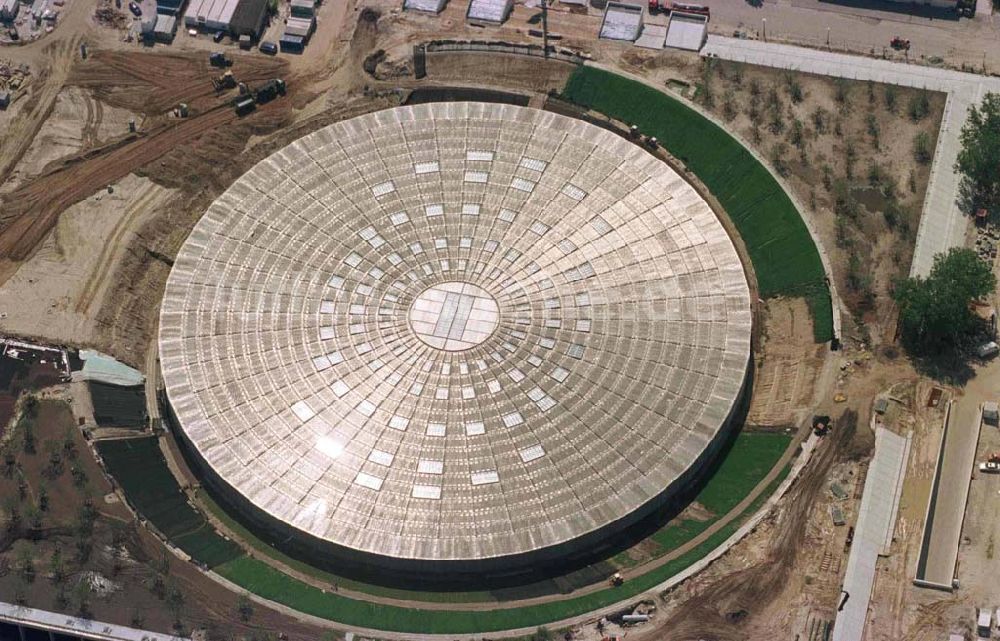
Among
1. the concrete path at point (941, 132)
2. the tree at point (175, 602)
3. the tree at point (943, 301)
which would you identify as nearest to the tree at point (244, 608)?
the tree at point (175, 602)

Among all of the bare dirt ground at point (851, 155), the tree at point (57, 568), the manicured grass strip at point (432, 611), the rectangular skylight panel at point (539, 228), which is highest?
the bare dirt ground at point (851, 155)

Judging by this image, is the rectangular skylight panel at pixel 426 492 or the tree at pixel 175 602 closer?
the tree at pixel 175 602

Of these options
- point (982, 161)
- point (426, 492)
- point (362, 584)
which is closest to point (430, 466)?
point (426, 492)

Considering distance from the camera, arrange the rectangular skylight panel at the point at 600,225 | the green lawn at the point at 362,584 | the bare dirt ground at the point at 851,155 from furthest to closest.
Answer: the bare dirt ground at the point at 851,155, the rectangular skylight panel at the point at 600,225, the green lawn at the point at 362,584

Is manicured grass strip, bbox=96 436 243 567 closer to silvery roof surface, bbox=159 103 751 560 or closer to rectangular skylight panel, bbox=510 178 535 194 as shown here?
silvery roof surface, bbox=159 103 751 560

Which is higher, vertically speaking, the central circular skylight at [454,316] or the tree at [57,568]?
the central circular skylight at [454,316]

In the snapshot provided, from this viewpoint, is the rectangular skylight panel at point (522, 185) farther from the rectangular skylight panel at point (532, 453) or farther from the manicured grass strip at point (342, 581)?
the manicured grass strip at point (342, 581)

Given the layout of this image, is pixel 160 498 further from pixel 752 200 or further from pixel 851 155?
pixel 851 155

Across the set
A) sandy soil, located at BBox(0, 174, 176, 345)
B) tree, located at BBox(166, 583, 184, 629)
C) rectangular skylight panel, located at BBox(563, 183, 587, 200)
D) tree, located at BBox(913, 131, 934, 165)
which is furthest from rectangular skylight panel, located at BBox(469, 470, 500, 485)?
tree, located at BBox(913, 131, 934, 165)
